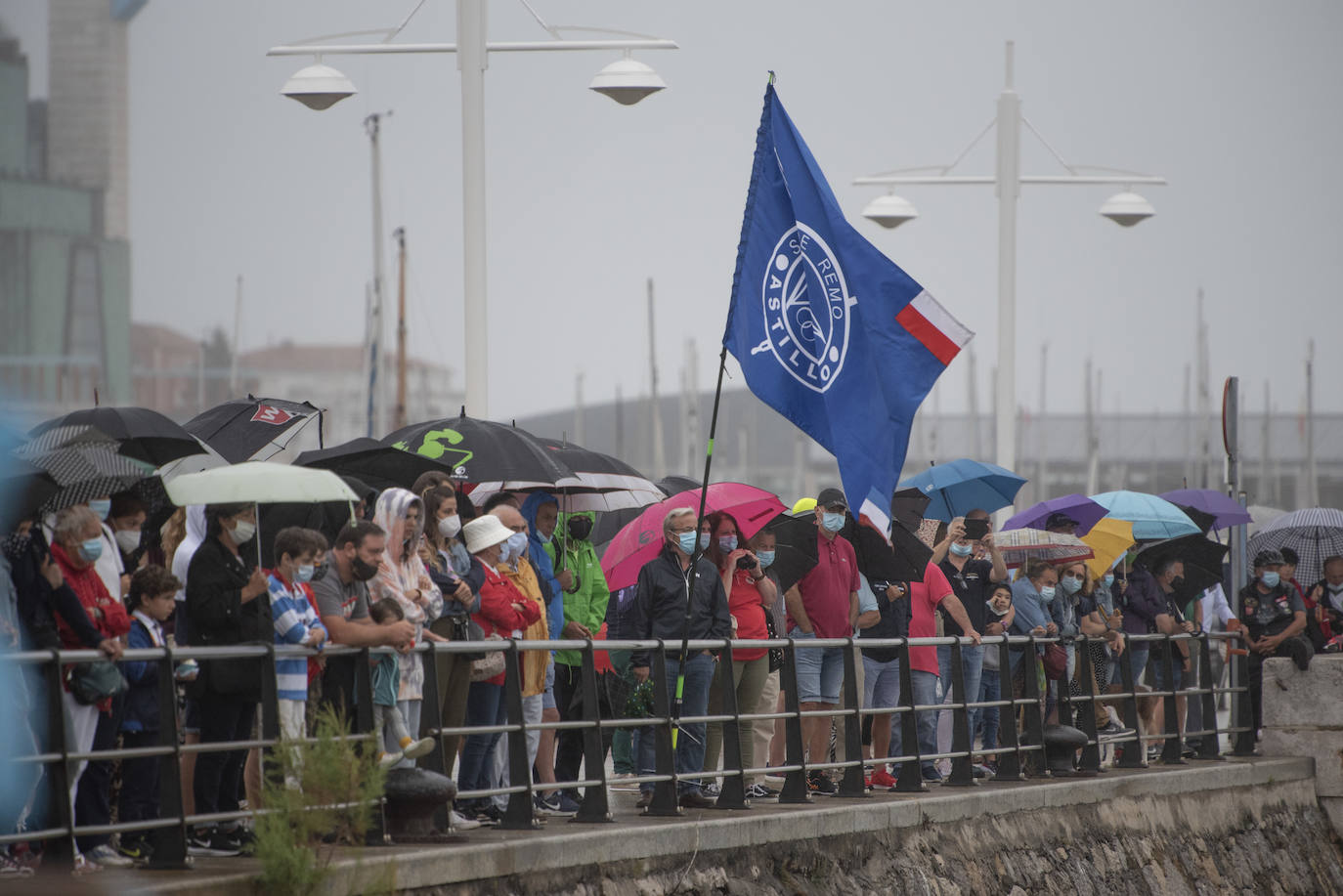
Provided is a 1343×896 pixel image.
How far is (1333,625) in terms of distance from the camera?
17.6 m

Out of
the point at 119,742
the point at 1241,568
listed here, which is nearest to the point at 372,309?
the point at 1241,568

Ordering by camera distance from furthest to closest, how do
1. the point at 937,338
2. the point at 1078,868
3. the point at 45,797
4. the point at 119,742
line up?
the point at 1078,868 → the point at 937,338 → the point at 119,742 → the point at 45,797

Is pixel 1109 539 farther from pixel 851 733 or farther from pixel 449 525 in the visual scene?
pixel 449 525

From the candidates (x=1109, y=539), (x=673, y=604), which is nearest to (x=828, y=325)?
(x=673, y=604)

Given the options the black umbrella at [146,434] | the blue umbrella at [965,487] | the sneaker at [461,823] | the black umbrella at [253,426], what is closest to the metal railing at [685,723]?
the sneaker at [461,823]

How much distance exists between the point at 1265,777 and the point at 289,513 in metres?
10.6

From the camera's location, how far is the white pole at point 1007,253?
19.6 meters

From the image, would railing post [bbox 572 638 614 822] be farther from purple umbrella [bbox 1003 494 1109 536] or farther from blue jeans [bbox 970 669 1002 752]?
purple umbrella [bbox 1003 494 1109 536]

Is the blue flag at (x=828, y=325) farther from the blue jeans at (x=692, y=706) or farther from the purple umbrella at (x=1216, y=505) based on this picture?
the purple umbrella at (x=1216, y=505)

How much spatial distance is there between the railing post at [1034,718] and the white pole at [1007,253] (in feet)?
18.5

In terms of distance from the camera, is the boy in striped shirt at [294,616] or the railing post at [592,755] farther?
the railing post at [592,755]

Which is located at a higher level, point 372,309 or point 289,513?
point 372,309

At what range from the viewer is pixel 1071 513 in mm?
15602

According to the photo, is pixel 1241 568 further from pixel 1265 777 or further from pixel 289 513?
pixel 289 513
